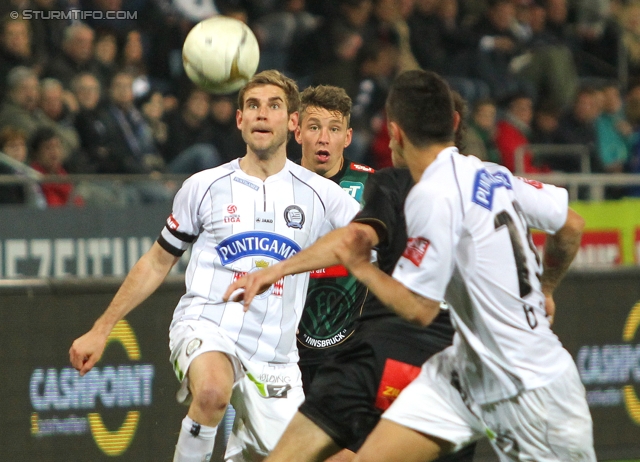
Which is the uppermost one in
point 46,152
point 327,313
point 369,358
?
point 46,152

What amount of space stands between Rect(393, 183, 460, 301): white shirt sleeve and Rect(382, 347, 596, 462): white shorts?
55cm

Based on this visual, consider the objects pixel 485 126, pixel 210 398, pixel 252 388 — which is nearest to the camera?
pixel 210 398

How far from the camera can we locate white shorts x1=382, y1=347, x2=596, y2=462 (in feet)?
13.1

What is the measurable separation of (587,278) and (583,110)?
198 inches

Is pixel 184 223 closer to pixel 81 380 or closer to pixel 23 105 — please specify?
pixel 81 380

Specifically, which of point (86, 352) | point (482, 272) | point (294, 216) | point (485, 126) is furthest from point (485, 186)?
point (485, 126)

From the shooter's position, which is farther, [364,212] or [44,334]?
[44,334]

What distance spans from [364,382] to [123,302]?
4.78 feet

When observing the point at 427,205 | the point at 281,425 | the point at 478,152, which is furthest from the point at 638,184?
the point at 427,205

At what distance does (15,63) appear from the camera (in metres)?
9.54

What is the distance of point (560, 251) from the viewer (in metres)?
4.66

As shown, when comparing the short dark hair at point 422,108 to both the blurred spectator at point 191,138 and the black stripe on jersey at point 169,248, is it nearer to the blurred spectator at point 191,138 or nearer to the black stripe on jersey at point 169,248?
the black stripe on jersey at point 169,248

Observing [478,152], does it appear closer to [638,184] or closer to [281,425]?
[638,184]

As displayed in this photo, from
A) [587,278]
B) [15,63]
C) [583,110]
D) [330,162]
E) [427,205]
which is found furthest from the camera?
[583,110]
